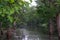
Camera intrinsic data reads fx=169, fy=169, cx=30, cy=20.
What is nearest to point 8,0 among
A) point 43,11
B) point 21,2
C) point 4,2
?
point 4,2

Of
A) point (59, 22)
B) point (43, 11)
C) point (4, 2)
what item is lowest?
point (4, 2)

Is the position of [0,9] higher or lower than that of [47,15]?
lower

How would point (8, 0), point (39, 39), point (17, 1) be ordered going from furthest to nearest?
point (39, 39) < point (17, 1) < point (8, 0)

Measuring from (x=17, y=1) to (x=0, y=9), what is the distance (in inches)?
7.9

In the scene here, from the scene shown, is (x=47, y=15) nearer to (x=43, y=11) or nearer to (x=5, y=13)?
(x=43, y=11)

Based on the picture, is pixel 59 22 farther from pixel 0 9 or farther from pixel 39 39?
pixel 0 9

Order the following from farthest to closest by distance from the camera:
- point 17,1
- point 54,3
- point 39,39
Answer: point 39,39 < point 54,3 < point 17,1

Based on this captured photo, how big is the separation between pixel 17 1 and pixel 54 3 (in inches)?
388

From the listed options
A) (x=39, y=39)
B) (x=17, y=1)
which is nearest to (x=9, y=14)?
(x=17, y=1)

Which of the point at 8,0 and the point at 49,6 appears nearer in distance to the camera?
the point at 8,0

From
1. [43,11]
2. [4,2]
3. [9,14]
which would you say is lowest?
[9,14]

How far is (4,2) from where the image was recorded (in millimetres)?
1624

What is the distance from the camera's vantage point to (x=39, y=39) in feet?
66.1

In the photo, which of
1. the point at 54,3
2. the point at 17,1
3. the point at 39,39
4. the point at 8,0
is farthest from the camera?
the point at 39,39
